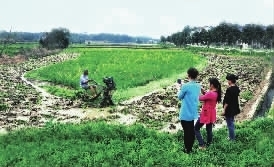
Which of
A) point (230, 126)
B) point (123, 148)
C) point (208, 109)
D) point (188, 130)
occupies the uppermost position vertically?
point (208, 109)

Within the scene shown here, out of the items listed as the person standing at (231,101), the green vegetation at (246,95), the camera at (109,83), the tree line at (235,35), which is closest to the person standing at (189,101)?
the person standing at (231,101)

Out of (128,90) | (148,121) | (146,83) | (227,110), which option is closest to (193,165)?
(227,110)

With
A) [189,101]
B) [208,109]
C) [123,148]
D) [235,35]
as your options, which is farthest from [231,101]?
[235,35]

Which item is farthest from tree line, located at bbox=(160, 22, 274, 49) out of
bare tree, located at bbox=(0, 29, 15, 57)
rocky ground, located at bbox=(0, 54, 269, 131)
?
rocky ground, located at bbox=(0, 54, 269, 131)

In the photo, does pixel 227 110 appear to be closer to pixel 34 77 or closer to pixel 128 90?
pixel 128 90

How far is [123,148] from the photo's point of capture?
10625mm

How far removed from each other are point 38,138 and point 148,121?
5219 mm

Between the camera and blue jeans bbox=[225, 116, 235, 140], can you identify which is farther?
the camera

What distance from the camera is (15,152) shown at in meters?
10.4

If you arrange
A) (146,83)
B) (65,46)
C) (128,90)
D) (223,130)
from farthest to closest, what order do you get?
(65,46), (146,83), (128,90), (223,130)

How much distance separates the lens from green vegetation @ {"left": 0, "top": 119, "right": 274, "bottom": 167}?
9.72 meters

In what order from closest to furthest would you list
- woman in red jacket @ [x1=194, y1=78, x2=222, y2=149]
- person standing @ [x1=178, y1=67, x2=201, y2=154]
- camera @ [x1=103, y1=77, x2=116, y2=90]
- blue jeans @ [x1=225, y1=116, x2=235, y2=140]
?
person standing @ [x1=178, y1=67, x2=201, y2=154] < woman in red jacket @ [x1=194, y1=78, x2=222, y2=149] < blue jeans @ [x1=225, y1=116, x2=235, y2=140] < camera @ [x1=103, y1=77, x2=116, y2=90]

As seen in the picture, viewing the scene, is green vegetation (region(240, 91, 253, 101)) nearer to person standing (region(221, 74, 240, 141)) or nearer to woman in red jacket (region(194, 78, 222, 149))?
person standing (region(221, 74, 240, 141))

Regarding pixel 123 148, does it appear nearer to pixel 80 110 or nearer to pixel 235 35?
pixel 80 110
